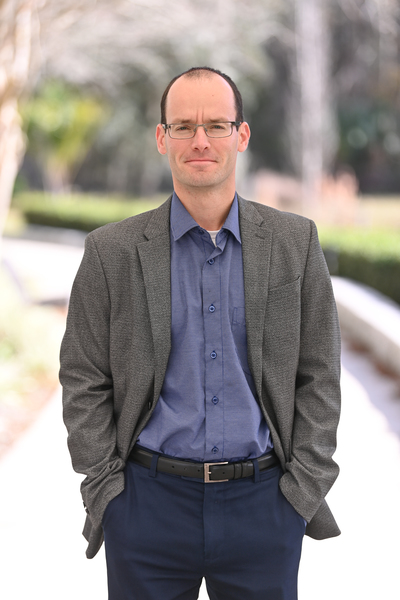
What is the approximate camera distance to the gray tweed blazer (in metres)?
2.11

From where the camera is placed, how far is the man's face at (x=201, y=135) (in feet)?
6.75

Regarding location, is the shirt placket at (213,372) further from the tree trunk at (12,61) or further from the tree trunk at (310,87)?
the tree trunk at (310,87)

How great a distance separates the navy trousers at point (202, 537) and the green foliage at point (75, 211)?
676 inches

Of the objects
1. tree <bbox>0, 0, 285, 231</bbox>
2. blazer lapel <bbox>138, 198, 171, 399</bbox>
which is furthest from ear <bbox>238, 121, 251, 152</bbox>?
tree <bbox>0, 0, 285, 231</bbox>

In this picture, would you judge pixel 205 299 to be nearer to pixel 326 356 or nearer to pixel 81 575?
pixel 326 356

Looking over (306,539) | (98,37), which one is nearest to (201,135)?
(306,539)

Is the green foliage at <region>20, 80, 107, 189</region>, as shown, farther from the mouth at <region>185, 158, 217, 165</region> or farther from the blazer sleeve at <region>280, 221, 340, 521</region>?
the blazer sleeve at <region>280, 221, 340, 521</region>

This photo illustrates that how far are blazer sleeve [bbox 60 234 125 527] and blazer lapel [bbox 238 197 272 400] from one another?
45 cm

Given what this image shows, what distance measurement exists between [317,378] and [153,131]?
27455 millimetres

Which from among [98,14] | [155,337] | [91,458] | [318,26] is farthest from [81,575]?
[318,26]

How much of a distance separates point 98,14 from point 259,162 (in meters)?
21.4

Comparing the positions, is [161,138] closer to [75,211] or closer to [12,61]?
[12,61]

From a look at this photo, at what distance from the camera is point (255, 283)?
2.11 m

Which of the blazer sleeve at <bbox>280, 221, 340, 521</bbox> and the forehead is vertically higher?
the forehead
